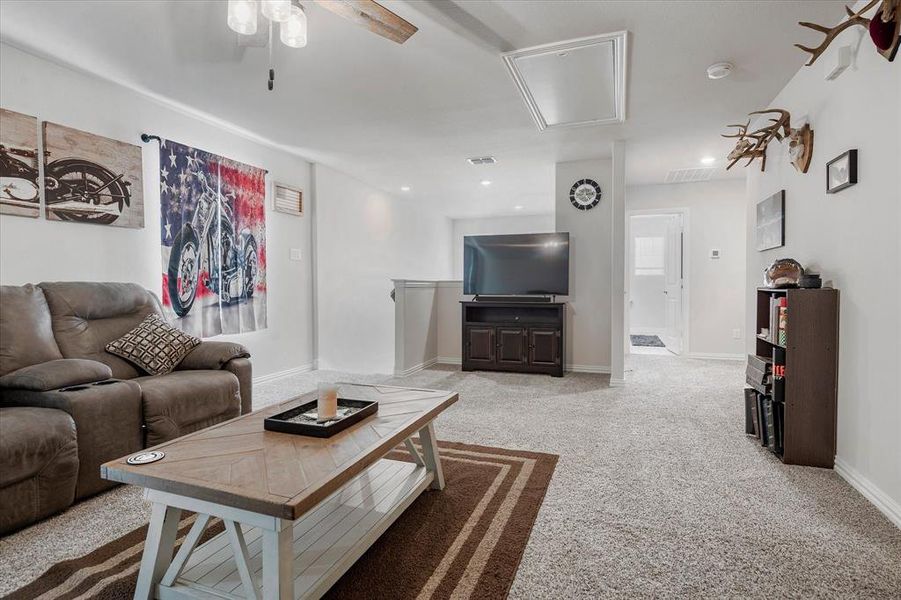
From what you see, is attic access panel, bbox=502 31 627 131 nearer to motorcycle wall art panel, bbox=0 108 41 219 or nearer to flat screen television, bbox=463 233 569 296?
flat screen television, bbox=463 233 569 296

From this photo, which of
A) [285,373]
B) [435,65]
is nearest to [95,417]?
[435,65]

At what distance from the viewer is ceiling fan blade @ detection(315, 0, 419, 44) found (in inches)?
71.5

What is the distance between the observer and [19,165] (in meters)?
2.76

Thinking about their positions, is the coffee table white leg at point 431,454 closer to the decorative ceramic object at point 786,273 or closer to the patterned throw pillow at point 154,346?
the patterned throw pillow at point 154,346

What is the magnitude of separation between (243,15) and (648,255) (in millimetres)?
9163

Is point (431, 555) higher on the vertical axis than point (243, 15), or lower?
lower

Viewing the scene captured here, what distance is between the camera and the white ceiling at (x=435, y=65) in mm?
2391

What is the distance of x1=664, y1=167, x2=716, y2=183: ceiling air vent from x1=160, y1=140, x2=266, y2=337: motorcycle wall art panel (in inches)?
189

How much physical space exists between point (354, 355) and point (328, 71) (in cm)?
369

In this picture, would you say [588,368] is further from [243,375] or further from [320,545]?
[320,545]

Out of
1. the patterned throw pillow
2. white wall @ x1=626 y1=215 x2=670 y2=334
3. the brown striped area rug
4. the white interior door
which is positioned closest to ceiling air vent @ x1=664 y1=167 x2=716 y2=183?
the white interior door

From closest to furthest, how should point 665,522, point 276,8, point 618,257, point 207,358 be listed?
point 276,8 → point 665,522 → point 207,358 → point 618,257

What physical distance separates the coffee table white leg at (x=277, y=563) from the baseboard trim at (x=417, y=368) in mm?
3792

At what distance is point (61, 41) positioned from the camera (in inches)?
105
